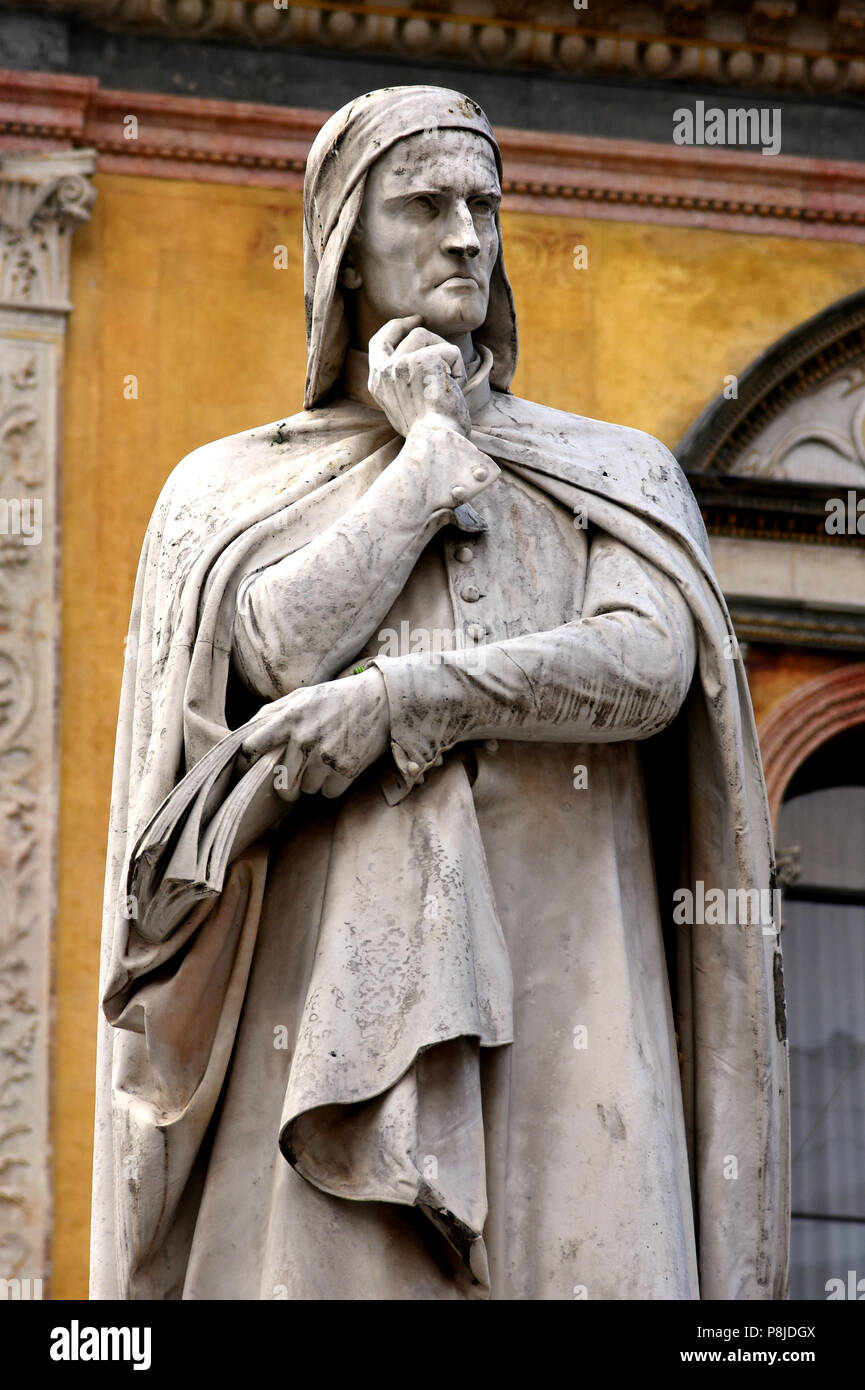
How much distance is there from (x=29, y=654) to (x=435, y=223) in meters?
9.23

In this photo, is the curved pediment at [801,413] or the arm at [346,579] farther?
the curved pediment at [801,413]

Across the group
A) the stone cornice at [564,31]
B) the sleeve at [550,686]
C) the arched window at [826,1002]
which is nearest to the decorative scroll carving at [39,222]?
Answer: the stone cornice at [564,31]

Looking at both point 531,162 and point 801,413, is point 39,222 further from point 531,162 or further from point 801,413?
point 801,413

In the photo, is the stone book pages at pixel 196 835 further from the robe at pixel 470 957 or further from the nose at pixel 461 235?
the nose at pixel 461 235

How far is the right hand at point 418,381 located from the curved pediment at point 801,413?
381 inches

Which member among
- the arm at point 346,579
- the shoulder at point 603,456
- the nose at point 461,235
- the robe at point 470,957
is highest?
the nose at point 461,235

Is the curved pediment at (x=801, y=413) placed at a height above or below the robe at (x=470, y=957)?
above

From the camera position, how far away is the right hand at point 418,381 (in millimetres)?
5332

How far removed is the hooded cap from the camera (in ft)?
17.7

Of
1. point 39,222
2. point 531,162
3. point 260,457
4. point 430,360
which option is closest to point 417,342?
point 430,360

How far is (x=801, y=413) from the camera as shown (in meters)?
15.3
